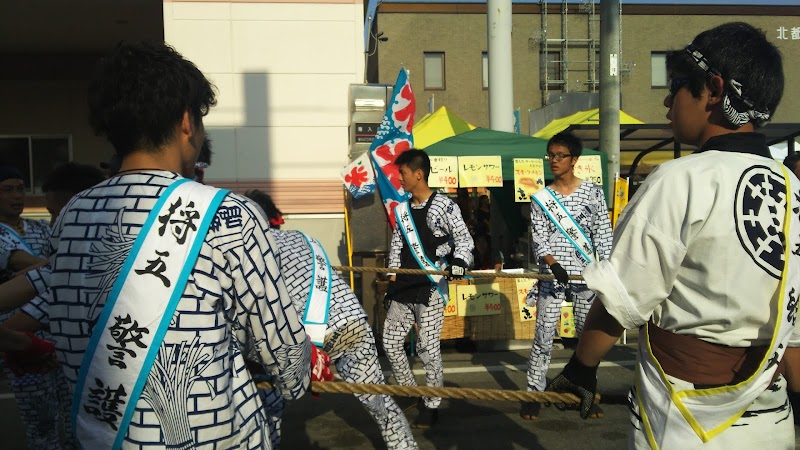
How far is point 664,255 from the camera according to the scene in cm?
172

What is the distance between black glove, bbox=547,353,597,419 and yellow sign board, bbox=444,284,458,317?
5.55 m

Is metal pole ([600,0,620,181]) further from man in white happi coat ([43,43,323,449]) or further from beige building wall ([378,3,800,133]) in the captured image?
beige building wall ([378,3,800,133])

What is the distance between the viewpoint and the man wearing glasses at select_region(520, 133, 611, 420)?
202 inches

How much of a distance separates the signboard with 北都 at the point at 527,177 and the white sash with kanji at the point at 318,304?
4.87 meters

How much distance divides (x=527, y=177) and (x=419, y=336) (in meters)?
3.39

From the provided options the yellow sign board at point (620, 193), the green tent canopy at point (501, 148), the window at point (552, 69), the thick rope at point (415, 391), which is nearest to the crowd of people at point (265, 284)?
the thick rope at point (415, 391)

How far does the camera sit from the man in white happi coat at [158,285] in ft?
5.39

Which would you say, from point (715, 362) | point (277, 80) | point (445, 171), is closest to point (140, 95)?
point (715, 362)

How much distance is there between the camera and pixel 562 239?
5184 mm

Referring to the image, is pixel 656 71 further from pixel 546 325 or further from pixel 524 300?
pixel 546 325

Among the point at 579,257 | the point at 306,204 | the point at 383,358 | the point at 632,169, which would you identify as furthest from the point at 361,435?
the point at 632,169

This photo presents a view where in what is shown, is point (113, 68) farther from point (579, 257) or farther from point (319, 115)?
point (319, 115)

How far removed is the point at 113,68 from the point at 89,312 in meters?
0.61

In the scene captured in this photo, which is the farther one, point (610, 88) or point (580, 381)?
point (610, 88)
